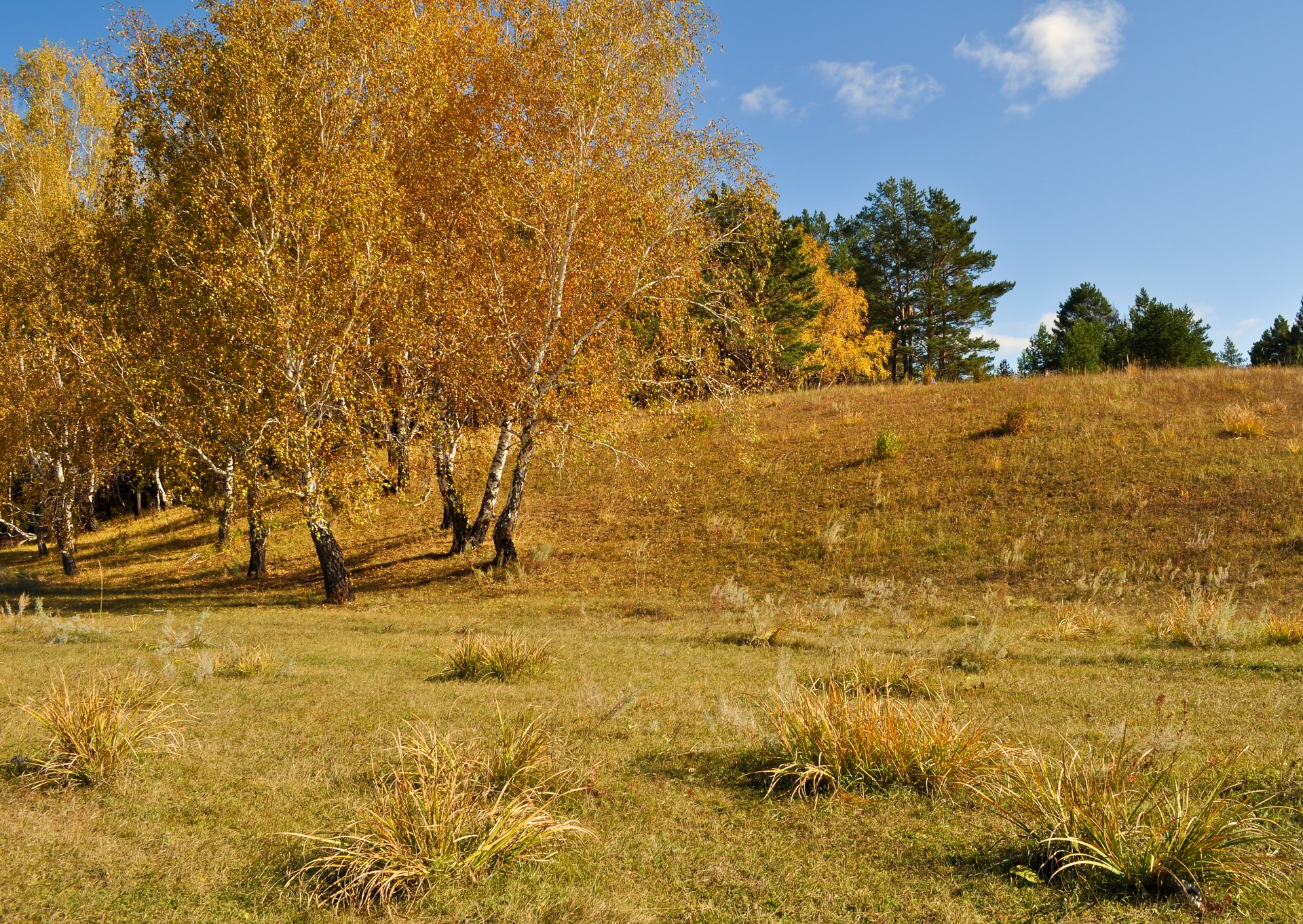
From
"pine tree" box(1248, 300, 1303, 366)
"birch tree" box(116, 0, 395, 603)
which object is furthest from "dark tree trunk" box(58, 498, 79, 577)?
"pine tree" box(1248, 300, 1303, 366)

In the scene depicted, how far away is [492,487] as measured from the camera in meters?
17.8

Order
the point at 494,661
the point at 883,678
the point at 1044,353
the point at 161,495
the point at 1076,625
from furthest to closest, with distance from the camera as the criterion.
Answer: the point at 1044,353 → the point at 161,495 → the point at 1076,625 → the point at 494,661 → the point at 883,678

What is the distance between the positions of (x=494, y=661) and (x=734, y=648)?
339 cm

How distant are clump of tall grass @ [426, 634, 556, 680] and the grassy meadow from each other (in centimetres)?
17

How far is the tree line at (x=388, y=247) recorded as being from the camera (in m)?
14.4

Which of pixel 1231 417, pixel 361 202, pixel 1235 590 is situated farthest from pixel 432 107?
pixel 1231 417

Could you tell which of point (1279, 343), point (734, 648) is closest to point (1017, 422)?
point (734, 648)

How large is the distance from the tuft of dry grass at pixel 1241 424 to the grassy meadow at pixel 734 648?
0.10 meters

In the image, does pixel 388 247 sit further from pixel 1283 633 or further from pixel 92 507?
pixel 92 507

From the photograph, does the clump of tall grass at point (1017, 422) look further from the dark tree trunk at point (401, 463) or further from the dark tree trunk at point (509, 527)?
the dark tree trunk at point (401, 463)

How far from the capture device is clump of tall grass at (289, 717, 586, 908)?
3.55 m

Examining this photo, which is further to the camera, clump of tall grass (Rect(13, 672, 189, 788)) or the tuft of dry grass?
the tuft of dry grass

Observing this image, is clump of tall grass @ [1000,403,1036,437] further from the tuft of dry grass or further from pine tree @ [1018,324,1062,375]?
pine tree @ [1018,324,1062,375]

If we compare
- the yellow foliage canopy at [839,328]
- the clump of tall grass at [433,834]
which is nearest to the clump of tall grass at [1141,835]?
the clump of tall grass at [433,834]
